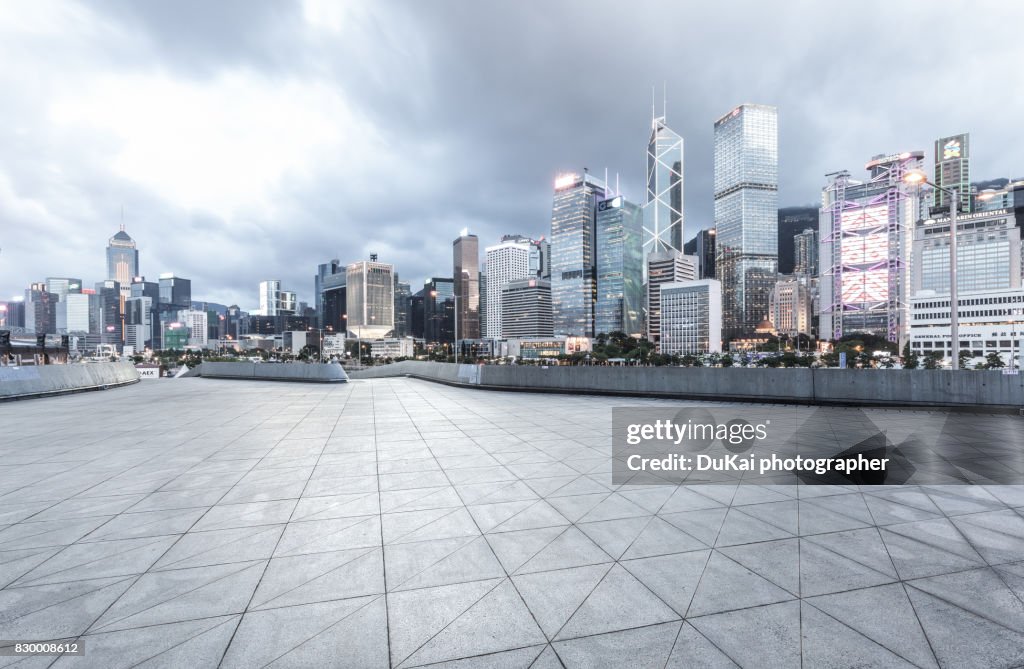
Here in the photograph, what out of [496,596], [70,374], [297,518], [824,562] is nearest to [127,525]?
[297,518]

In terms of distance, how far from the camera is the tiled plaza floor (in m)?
3.23

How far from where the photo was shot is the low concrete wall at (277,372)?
3084cm

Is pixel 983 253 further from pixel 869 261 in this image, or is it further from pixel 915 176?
pixel 915 176

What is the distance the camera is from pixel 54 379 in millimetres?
21531

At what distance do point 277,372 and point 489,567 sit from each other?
A: 33964 millimetres

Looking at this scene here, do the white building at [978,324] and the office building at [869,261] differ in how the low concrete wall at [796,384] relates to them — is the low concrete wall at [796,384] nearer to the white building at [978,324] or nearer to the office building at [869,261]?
the white building at [978,324]

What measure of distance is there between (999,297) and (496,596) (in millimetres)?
175638

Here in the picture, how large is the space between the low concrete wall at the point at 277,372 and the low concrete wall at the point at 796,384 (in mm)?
15271

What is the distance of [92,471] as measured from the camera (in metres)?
7.73

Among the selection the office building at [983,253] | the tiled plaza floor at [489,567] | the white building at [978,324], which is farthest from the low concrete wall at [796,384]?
the office building at [983,253]

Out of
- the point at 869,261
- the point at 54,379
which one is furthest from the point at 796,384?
the point at 869,261

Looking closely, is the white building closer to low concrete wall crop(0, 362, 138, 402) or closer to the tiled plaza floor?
the tiled plaza floor

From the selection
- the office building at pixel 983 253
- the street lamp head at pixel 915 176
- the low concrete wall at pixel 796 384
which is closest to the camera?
the low concrete wall at pixel 796 384

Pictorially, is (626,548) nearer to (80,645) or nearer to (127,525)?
(80,645)
